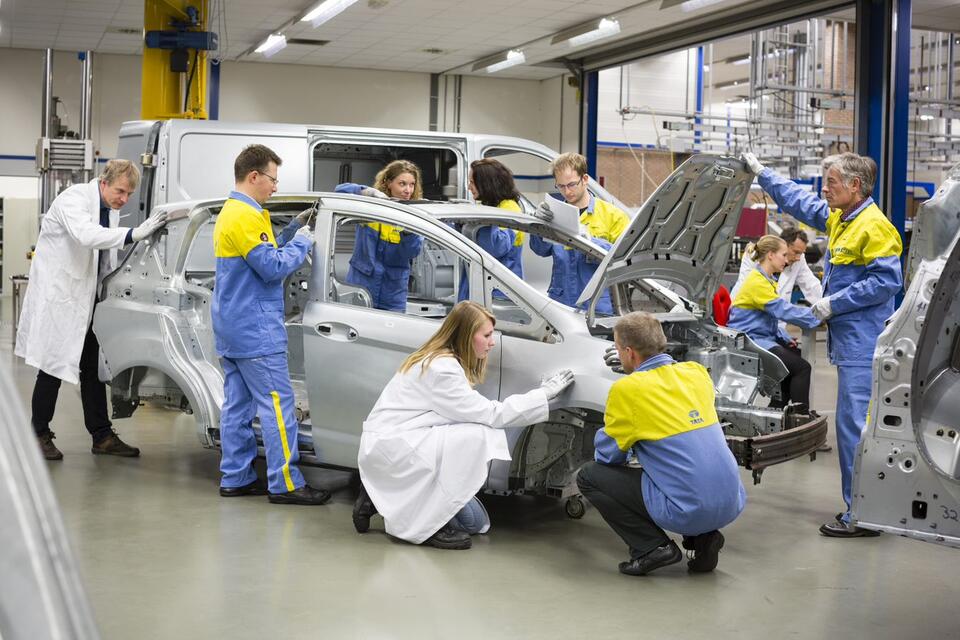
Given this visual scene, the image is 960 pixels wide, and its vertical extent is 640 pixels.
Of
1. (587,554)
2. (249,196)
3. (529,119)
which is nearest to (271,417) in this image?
(249,196)

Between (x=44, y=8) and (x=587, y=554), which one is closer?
(x=587, y=554)

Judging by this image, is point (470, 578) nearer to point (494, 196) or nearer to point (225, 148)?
point (494, 196)

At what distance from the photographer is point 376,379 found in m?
4.88

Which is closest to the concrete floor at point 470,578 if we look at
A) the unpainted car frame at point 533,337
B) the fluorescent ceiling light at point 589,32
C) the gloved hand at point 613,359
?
the unpainted car frame at point 533,337

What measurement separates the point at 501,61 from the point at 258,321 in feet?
40.5

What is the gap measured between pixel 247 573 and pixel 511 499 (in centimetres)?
174

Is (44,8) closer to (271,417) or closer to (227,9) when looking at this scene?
(227,9)

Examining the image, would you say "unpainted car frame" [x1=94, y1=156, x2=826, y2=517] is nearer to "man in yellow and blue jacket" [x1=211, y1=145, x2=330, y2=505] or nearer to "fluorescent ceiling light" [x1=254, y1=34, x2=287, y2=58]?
"man in yellow and blue jacket" [x1=211, y1=145, x2=330, y2=505]

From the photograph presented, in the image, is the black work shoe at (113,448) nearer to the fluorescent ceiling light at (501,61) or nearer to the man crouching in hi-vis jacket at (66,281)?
the man crouching in hi-vis jacket at (66,281)

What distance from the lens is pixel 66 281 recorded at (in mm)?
5949

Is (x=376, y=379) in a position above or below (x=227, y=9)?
below

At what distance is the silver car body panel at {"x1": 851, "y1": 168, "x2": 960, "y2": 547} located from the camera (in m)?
3.20

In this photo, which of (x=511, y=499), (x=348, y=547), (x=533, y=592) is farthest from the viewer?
(x=511, y=499)

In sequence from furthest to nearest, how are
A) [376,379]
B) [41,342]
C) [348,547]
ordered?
[41,342], [376,379], [348,547]
